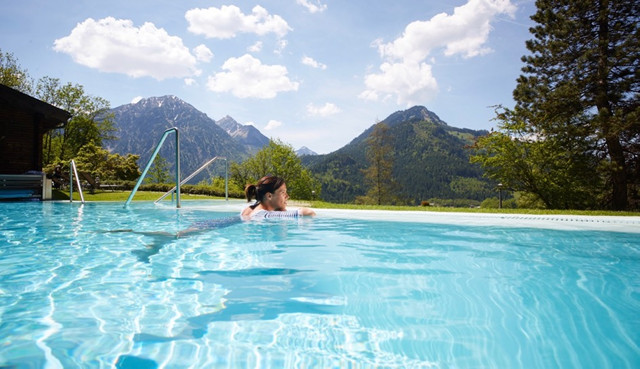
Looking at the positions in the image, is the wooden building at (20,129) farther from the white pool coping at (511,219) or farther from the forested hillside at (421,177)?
the forested hillside at (421,177)

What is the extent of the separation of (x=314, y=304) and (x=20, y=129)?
896 inches

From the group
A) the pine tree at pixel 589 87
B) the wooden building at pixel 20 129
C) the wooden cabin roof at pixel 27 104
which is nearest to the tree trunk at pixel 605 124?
the pine tree at pixel 589 87

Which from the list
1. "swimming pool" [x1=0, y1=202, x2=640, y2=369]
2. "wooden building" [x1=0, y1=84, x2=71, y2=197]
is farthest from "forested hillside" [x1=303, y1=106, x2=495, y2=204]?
"swimming pool" [x1=0, y1=202, x2=640, y2=369]

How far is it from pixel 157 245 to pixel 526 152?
80.7ft

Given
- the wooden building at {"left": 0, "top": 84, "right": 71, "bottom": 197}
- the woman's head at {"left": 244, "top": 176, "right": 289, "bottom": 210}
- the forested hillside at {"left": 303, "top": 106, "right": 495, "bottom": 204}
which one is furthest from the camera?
the forested hillside at {"left": 303, "top": 106, "right": 495, "bottom": 204}

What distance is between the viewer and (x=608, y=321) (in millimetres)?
2438

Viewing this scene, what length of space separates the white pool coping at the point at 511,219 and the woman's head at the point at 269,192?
6.90 feet

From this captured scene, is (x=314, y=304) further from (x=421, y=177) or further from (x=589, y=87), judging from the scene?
(x=421, y=177)

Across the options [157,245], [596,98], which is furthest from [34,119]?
[596,98]

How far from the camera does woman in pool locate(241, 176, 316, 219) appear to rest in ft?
27.5

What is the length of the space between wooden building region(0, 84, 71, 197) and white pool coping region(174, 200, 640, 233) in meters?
17.1

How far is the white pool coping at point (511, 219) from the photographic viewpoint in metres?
8.12

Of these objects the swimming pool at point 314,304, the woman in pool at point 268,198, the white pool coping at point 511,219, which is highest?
the woman in pool at point 268,198

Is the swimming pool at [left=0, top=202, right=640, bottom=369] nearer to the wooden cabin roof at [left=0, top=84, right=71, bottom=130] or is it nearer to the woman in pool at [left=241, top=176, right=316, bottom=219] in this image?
the woman in pool at [left=241, top=176, right=316, bottom=219]
